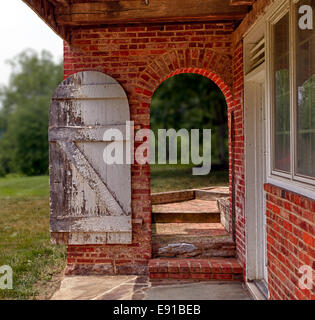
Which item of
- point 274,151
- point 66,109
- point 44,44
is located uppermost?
point 44,44

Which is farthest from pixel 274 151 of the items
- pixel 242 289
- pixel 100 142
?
pixel 100 142

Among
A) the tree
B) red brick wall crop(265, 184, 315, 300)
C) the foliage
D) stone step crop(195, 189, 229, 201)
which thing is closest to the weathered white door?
red brick wall crop(265, 184, 315, 300)

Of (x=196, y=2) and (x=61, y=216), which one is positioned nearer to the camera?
(x=196, y=2)

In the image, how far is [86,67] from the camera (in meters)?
5.36

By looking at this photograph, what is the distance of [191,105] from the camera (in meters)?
18.7

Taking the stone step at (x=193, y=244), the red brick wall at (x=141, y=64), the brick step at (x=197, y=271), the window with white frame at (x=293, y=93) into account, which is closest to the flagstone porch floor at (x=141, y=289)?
the brick step at (x=197, y=271)

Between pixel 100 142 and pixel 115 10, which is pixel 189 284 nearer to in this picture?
pixel 100 142

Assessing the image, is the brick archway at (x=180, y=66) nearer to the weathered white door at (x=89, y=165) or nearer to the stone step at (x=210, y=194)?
the weathered white door at (x=89, y=165)

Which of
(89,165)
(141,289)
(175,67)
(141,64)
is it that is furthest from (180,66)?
(141,289)

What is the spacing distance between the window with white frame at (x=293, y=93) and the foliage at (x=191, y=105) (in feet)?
40.9

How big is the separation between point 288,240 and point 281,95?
121 centimetres

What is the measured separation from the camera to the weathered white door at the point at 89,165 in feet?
17.0

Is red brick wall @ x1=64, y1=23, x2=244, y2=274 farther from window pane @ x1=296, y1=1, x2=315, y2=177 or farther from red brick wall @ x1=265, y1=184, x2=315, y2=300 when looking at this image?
window pane @ x1=296, y1=1, x2=315, y2=177
